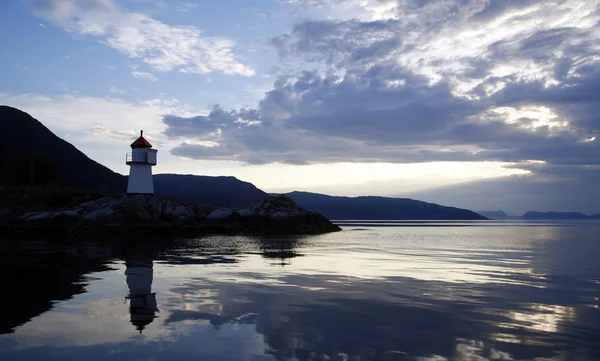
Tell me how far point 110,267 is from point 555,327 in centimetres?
2145

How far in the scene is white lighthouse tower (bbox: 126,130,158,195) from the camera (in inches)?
2847

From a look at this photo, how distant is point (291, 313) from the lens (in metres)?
14.5

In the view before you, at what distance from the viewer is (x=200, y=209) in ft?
260

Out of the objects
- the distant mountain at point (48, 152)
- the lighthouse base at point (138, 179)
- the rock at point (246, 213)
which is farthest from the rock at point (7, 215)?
the distant mountain at point (48, 152)

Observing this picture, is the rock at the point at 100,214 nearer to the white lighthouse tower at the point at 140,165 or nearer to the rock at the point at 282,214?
the white lighthouse tower at the point at 140,165

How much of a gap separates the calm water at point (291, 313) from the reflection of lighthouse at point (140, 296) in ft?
0.15

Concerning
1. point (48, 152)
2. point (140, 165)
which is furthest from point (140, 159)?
point (48, 152)

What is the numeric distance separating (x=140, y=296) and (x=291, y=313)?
5.96m

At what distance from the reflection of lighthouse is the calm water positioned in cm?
5

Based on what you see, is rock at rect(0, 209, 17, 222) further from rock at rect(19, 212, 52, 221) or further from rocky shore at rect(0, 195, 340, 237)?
rock at rect(19, 212, 52, 221)

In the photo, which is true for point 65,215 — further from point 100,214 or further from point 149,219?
point 149,219

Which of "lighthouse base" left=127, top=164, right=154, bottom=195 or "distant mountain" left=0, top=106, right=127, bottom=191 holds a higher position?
"distant mountain" left=0, top=106, right=127, bottom=191

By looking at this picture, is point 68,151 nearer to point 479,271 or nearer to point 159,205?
point 159,205

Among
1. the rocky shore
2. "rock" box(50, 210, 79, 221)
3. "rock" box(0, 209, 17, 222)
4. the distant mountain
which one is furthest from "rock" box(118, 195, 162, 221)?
the distant mountain
